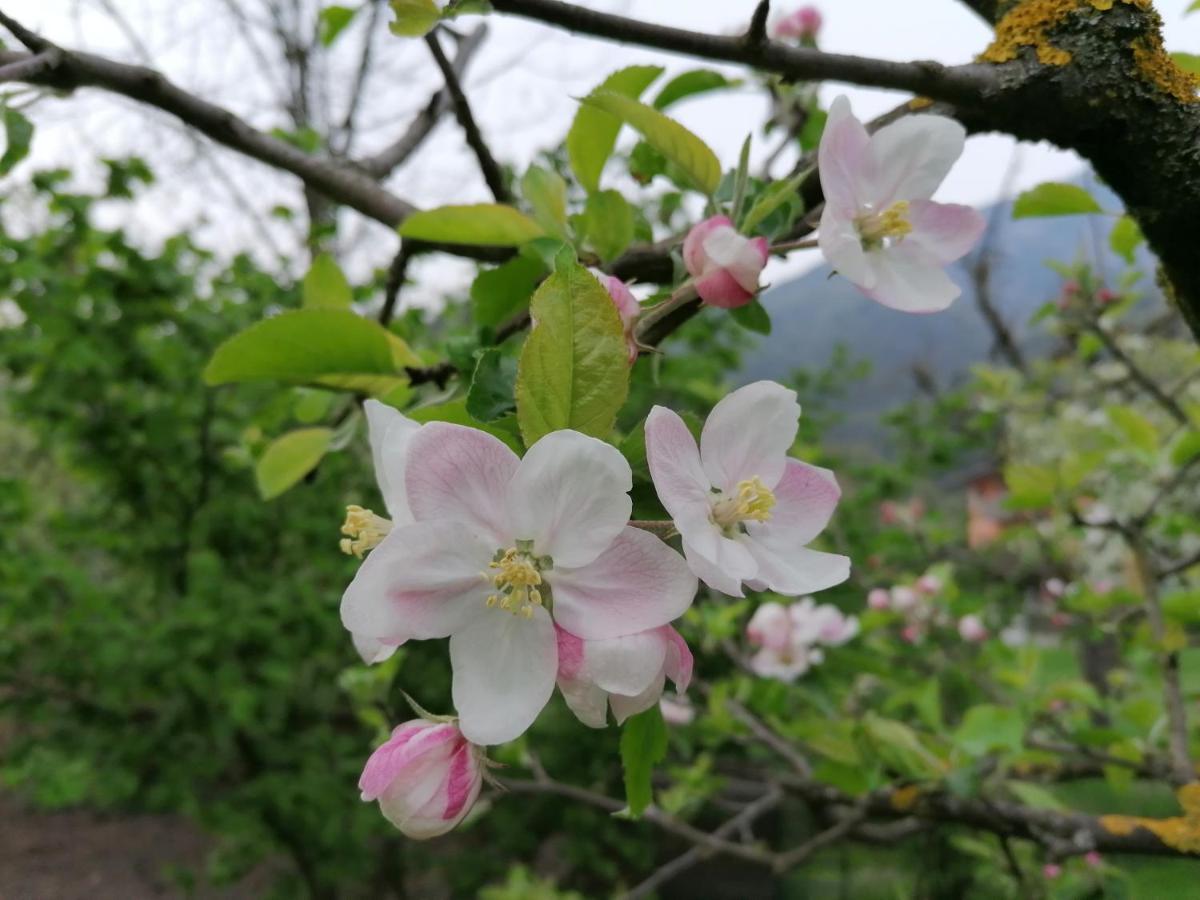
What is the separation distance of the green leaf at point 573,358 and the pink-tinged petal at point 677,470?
24 mm

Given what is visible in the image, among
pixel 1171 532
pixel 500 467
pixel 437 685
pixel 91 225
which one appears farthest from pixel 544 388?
pixel 437 685

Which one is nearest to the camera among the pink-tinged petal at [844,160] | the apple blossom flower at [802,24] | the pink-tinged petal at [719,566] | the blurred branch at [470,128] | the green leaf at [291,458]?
the pink-tinged petal at [719,566]

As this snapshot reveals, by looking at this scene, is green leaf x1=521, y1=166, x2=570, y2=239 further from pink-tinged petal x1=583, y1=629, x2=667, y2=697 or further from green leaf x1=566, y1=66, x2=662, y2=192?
pink-tinged petal x1=583, y1=629, x2=667, y2=697

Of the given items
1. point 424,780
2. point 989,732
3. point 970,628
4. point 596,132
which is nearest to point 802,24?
point 596,132

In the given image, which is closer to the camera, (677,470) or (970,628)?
(677,470)

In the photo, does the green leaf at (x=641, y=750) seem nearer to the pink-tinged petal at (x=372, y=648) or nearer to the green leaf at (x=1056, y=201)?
the pink-tinged petal at (x=372, y=648)

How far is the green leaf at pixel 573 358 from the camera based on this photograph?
36 centimetres

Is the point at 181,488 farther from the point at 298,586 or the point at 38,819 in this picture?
the point at 38,819

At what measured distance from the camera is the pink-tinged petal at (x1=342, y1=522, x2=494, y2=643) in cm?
36

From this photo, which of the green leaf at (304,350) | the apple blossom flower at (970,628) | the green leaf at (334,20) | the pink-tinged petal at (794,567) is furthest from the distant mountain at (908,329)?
the pink-tinged petal at (794,567)

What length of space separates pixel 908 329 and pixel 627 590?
29.8 feet

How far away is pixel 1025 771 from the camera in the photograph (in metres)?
1.45

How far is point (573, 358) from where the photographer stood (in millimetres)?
366

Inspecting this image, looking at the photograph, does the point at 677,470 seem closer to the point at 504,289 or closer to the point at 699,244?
the point at 699,244
